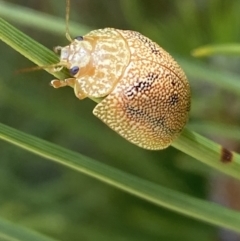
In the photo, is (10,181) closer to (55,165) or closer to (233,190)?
(55,165)

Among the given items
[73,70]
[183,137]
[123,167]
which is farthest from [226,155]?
[123,167]

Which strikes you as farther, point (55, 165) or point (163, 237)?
point (55, 165)

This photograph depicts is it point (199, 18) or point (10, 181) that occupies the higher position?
point (199, 18)

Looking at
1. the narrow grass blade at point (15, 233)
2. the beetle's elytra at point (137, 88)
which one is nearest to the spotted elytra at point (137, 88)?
the beetle's elytra at point (137, 88)

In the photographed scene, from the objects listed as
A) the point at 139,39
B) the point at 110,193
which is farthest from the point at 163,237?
the point at 139,39

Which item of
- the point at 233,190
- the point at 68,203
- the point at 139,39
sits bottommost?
the point at 68,203

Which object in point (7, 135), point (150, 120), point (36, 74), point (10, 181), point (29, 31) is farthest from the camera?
point (29, 31)

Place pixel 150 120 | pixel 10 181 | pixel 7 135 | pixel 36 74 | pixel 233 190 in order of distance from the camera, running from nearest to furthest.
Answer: pixel 7 135 < pixel 150 120 < pixel 233 190 < pixel 10 181 < pixel 36 74

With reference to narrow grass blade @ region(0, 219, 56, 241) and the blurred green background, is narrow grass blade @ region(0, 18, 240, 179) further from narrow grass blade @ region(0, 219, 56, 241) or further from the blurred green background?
the blurred green background
